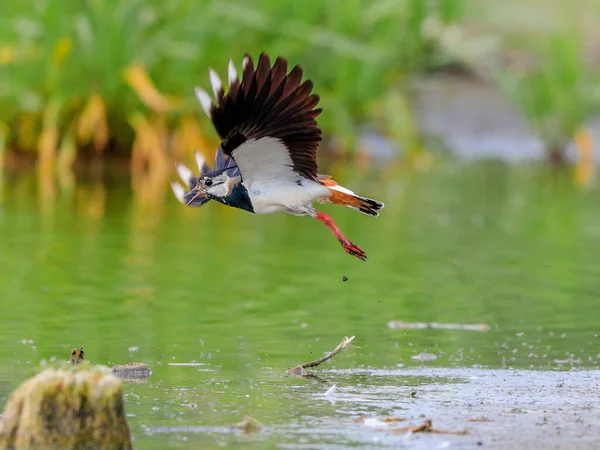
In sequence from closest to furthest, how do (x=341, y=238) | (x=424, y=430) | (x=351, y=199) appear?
1. (x=424, y=430)
2. (x=351, y=199)
3. (x=341, y=238)

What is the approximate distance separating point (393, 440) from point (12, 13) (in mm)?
14641

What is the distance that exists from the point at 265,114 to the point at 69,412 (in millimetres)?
2037

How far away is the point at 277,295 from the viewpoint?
9711 millimetres

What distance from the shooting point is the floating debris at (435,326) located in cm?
845

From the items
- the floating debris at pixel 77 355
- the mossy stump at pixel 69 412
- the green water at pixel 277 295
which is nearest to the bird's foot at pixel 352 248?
the green water at pixel 277 295

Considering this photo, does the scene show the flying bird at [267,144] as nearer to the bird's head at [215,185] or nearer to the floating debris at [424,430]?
the bird's head at [215,185]

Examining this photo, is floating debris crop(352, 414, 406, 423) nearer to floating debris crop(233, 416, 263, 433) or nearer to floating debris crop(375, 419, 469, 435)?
floating debris crop(375, 419, 469, 435)

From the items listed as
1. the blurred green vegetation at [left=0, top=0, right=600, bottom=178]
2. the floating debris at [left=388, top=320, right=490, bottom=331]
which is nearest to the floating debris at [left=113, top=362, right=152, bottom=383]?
the floating debris at [left=388, top=320, right=490, bottom=331]

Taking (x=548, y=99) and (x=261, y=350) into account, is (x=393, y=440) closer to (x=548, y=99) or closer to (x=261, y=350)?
(x=261, y=350)

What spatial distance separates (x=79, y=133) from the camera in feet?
62.4

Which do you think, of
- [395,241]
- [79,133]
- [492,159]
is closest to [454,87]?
[492,159]

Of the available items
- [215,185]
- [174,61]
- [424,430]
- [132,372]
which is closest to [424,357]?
[215,185]

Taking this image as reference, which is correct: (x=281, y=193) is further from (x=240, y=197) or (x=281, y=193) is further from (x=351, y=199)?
(x=351, y=199)

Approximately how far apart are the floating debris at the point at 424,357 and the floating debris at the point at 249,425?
195 cm
